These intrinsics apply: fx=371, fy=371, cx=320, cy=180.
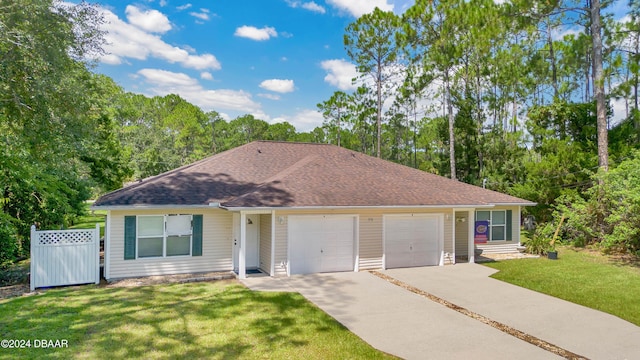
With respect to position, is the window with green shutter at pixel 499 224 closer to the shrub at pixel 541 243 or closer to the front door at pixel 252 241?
the shrub at pixel 541 243

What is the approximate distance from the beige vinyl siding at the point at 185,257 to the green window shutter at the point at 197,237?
121 mm

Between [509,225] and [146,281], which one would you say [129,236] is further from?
[509,225]

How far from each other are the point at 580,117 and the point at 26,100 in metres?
24.0

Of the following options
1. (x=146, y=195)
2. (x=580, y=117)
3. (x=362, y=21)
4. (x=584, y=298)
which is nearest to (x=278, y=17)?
(x=362, y=21)

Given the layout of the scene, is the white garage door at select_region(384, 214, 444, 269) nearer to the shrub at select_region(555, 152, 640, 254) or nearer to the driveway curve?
the driveway curve

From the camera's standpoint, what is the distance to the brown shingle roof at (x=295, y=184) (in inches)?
444

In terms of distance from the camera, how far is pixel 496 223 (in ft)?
52.7

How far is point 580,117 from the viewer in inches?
749

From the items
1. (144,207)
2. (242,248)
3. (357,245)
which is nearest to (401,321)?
(357,245)

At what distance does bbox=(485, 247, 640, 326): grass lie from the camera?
9039 millimetres

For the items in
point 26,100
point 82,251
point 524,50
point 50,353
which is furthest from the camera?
point 524,50

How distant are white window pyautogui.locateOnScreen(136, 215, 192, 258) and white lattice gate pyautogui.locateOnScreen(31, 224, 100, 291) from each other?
4.05 ft

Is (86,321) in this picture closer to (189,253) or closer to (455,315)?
(189,253)

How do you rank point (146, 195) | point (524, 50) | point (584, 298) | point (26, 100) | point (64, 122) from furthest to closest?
1. point (524, 50)
2. point (64, 122)
3. point (26, 100)
4. point (146, 195)
5. point (584, 298)
